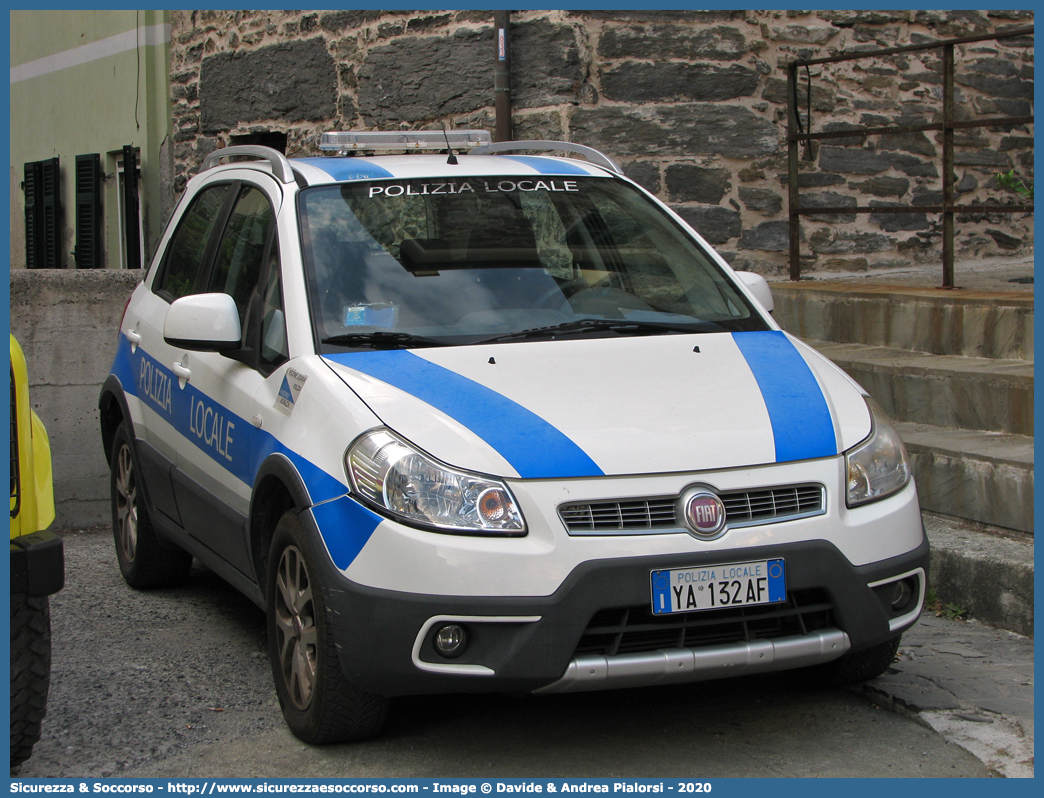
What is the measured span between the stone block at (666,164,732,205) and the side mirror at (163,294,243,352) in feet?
18.0

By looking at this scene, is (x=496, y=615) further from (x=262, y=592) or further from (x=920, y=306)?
(x=920, y=306)

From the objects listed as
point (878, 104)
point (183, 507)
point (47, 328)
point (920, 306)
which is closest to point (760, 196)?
point (878, 104)

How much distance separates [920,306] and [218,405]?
4.18 meters

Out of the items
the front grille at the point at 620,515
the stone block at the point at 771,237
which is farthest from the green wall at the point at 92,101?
the front grille at the point at 620,515

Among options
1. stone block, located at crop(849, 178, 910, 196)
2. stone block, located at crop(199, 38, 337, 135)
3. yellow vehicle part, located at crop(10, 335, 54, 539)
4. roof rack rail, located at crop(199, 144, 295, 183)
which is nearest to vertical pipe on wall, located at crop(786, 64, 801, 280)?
stone block, located at crop(849, 178, 910, 196)

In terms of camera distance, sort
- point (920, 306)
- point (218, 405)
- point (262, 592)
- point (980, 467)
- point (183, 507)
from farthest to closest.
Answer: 1. point (920, 306)
2. point (980, 467)
3. point (183, 507)
4. point (218, 405)
5. point (262, 592)

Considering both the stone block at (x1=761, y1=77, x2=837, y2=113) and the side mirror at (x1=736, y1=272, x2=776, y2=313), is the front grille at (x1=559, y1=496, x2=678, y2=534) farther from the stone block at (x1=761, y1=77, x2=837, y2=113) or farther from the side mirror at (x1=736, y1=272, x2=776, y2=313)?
the stone block at (x1=761, y1=77, x2=837, y2=113)

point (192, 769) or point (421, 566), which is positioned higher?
point (421, 566)

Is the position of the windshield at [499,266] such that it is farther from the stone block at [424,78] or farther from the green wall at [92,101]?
the green wall at [92,101]

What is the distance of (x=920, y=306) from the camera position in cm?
701

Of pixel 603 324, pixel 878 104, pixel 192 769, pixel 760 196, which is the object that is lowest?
pixel 192 769

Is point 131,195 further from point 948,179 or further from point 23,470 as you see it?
point 23,470

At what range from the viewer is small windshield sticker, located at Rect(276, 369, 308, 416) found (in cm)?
386

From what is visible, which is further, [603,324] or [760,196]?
[760,196]
